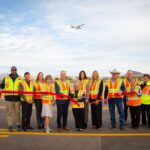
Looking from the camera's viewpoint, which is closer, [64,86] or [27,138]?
[27,138]

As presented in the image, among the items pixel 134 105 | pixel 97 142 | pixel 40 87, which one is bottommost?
pixel 97 142

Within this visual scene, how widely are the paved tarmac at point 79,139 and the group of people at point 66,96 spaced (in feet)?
1.34

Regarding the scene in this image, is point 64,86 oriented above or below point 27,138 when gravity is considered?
above

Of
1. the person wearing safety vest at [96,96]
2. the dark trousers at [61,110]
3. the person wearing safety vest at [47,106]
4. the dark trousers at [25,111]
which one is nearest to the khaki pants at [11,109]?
the dark trousers at [25,111]

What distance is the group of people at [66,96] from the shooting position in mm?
10438

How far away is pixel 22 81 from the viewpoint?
34.6ft

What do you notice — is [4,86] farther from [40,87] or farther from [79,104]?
[79,104]

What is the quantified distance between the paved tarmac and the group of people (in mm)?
409

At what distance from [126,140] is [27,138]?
9.34 feet

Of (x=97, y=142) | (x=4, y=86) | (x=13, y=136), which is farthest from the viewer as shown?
(x=4, y=86)

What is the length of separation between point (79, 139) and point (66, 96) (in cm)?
181

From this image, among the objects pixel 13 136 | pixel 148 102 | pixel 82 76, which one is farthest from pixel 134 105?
pixel 13 136

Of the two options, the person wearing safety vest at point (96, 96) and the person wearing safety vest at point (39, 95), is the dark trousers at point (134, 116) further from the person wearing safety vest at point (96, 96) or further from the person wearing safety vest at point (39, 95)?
the person wearing safety vest at point (39, 95)

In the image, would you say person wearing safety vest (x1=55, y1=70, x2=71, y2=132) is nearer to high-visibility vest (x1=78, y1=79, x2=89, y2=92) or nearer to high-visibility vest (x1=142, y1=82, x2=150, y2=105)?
high-visibility vest (x1=78, y1=79, x2=89, y2=92)
